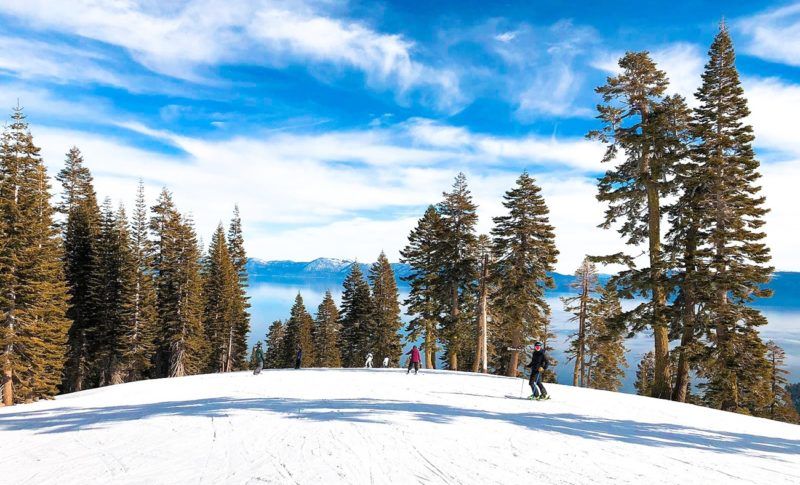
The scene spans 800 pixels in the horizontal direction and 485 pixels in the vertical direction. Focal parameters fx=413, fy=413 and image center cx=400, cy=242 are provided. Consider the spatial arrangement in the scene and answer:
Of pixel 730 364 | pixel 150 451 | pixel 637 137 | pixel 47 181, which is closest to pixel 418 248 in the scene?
pixel 637 137

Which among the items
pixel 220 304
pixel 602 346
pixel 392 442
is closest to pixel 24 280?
pixel 220 304

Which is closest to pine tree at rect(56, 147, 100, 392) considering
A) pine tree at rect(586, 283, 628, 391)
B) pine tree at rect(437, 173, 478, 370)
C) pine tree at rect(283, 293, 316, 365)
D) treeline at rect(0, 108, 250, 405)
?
treeline at rect(0, 108, 250, 405)

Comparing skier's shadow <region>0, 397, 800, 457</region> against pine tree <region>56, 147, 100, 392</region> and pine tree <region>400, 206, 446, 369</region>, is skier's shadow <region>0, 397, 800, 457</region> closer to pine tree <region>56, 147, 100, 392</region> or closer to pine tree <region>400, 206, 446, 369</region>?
pine tree <region>400, 206, 446, 369</region>

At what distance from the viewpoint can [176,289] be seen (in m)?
40.0

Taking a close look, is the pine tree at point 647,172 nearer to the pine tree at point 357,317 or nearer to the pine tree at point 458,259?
the pine tree at point 458,259

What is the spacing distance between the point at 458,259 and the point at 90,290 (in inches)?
1312

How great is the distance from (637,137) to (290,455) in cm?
2006

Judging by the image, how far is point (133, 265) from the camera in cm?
3722

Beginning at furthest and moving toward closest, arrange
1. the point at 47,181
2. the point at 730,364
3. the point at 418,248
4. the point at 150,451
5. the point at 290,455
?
the point at 418,248, the point at 47,181, the point at 730,364, the point at 150,451, the point at 290,455

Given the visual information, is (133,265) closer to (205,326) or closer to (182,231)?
(182,231)

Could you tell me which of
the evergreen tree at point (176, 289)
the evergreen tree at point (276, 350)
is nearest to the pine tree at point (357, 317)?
the evergreen tree at point (276, 350)

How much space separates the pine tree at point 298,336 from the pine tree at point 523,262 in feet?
126

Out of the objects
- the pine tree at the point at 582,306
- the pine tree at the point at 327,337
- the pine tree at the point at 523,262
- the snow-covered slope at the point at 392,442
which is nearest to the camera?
the snow-covered slope at the point at 392,442

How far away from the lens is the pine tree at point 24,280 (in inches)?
954
